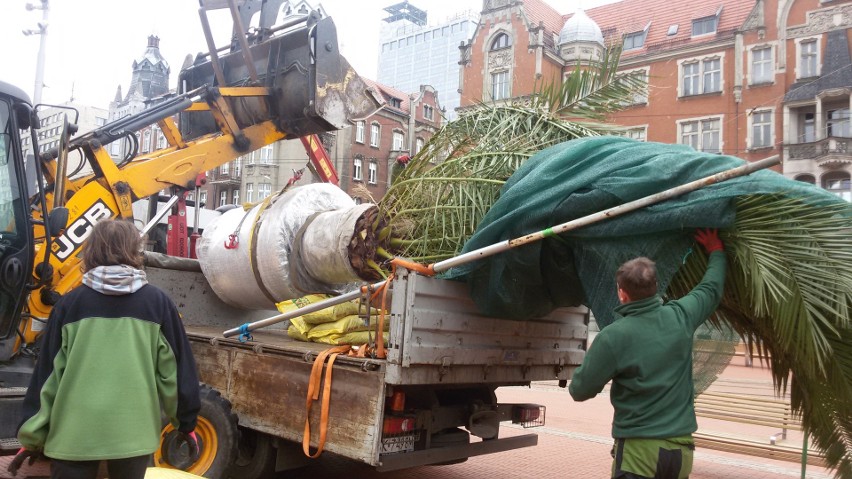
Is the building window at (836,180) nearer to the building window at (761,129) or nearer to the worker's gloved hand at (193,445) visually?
the building window at (761,129)

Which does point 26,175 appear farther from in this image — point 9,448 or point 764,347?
point 764,347

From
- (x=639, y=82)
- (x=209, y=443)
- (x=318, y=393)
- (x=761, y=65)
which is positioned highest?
(x=761, y=65)

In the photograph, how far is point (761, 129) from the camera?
26.6 metres

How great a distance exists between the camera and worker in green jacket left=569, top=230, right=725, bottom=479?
9.73ft

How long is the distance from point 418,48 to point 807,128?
68.1m

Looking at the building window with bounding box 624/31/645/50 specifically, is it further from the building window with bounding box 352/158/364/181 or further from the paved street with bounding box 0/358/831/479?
the paved street with bounding box 0/358/831/479

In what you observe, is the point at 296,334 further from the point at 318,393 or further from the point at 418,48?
the point at 418,48

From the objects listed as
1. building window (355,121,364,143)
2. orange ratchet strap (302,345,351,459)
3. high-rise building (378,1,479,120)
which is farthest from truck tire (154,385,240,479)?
high-rise building (378,1,479,120)

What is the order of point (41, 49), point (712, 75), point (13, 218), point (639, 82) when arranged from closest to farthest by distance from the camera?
1. point (13, 218)
2. point (639, 82)
3. point (41, 49)
4. point (712, 75)

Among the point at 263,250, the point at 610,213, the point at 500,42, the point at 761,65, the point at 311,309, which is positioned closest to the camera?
the point at 610,213

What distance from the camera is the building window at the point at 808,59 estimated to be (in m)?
25.8

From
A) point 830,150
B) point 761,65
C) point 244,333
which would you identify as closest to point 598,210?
point 244,333

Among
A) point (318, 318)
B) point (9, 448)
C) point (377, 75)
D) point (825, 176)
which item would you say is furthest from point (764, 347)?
point (377, 75)

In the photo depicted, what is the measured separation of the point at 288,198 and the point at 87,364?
325 centimetres
